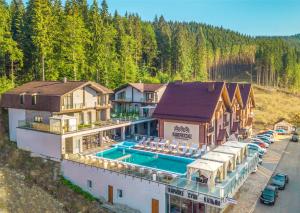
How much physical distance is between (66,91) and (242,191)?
21066 mm

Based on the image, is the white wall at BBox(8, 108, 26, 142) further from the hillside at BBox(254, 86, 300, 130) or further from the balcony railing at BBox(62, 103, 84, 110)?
the hillside at BBox(254, 86, 300, 130)

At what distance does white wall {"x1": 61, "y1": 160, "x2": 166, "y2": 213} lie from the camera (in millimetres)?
21891

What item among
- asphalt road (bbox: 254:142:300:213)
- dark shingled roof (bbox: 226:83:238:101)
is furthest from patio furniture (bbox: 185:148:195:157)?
dark shingled roof (bbox: 226:83:238:101)

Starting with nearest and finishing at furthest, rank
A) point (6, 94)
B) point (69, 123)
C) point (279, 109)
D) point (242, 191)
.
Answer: point (242, 191), point (69, 123), point (6, 94), point (279, 109)

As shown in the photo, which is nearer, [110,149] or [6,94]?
[110,149]

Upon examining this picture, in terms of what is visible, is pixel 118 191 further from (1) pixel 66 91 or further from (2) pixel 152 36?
(2) pixel 152 36

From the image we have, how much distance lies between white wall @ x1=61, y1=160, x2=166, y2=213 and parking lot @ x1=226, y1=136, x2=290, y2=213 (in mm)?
6469

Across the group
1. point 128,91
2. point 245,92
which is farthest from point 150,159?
point 245,92

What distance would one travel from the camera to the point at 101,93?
1447 inches

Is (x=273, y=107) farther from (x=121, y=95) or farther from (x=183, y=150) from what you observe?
(x=183, y=150)

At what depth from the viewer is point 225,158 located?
2289cm

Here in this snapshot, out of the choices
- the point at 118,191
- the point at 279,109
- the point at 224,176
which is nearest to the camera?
the point at 224,176

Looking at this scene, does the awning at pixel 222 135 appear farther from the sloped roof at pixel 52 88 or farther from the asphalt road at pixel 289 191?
the sloped roof at pixel 52 88

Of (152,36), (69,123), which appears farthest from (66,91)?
(152,36)
